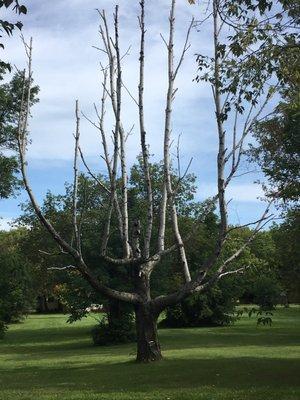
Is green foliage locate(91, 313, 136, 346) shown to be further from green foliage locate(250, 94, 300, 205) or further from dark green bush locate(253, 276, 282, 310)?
dark green bush locate(253, 276, 282, 310)

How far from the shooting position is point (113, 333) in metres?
29.0

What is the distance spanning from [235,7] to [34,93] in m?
23.3

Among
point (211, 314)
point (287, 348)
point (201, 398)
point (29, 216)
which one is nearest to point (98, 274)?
point (287, 348)

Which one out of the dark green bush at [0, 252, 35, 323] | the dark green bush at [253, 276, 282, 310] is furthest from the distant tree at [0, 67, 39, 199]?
the dark green bush at [253, 276, 282, 310]

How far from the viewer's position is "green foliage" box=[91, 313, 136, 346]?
94.5 ft

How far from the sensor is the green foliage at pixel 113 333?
28797 mm

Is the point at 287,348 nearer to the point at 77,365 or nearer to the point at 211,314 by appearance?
the point at 77,365

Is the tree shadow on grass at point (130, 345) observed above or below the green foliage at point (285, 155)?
below

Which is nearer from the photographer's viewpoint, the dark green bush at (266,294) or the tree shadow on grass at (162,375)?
the dark green bush at (266,294)

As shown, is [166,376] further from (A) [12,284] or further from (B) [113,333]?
(A) [12,284]

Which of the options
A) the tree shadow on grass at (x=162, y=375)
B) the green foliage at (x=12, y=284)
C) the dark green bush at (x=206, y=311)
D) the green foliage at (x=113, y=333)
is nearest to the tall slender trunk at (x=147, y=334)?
the tree shadow on grass at (x=162, y=375)

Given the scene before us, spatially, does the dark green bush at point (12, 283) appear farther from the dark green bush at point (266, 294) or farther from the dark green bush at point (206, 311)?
the dark green bush at point (266, 294)

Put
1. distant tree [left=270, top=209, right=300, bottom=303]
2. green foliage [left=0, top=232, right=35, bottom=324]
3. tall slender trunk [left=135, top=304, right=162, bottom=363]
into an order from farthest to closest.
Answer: green foliage [left=0, top=232, right=35, bottom=324] → distant tree [left=270, top=209, right=300, bottom=303] → tall slender trunk [left=135, top=304, right=162, bottom=363]

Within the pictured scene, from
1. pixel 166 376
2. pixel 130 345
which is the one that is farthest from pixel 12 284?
pixel 166 376
